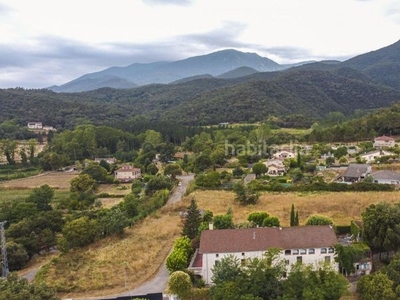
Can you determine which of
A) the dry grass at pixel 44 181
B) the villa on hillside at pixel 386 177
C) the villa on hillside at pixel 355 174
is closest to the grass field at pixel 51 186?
the dry grass at pixel 44 181

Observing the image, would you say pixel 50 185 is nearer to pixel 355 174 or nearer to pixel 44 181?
pixel 44 181

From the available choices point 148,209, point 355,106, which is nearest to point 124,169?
point 148,209

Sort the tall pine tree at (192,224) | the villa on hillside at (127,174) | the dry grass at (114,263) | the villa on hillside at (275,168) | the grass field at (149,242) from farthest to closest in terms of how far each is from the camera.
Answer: the villa on hillside at (127,174) → the villa on hillside at (275,168) → the tall pine tree at (192,224) → the grass field at (149,242) → the dry grass at (114,263)

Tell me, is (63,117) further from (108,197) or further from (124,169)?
(108,197)

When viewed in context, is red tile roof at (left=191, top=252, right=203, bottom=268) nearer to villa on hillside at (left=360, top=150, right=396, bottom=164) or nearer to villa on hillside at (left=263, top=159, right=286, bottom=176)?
villa on hillside at (left=263, top=159, right=286, bottom=176)

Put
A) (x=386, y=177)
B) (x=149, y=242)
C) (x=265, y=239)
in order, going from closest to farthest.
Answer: (x=265, y=239)
(x=149, y=242)
(x=386, y=177)

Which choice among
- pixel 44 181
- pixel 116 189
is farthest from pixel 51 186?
pixel 116 189

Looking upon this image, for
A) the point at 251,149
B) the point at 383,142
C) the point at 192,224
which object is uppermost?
the point at 383,142

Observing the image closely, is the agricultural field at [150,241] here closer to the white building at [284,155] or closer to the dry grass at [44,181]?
the white building at [284,155]
